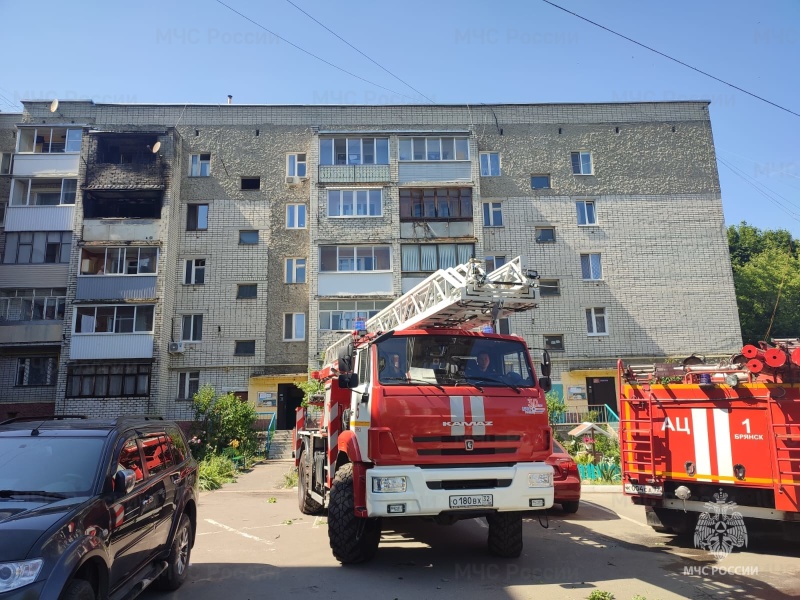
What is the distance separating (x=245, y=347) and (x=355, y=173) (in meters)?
9.96

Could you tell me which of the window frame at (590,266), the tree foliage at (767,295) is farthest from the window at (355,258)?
the tree foliage at (767,295)

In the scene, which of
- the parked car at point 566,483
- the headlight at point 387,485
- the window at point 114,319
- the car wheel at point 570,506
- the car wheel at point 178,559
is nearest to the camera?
the car wheel at point 178,559

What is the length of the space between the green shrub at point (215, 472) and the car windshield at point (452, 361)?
35.0 ft

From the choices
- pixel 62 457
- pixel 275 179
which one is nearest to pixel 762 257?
pixel 275 179

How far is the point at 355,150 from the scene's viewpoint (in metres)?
28.5

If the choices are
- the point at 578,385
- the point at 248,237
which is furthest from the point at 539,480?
the point at 248,237

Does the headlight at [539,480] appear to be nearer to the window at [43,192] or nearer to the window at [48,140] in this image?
the window at [43,192]

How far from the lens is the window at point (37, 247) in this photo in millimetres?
27938

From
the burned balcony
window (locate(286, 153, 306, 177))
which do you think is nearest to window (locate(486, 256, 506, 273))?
window (locate(286, 153, 306, 177))

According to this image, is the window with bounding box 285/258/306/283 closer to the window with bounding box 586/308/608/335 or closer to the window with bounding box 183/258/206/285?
the window with bounding box 183/258/206/285

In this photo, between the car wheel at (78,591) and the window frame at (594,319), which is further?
the window frame at (594,319)

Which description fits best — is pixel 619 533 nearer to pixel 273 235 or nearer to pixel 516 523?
pixel 516 523

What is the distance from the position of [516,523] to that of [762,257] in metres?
42.9

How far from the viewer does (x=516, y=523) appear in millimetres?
7352
